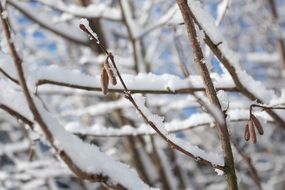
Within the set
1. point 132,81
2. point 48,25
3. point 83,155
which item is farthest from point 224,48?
point 48,25

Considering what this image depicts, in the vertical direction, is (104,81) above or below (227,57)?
below

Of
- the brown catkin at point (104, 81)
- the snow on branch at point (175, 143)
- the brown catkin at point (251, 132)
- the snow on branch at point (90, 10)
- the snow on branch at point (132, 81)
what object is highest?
the snow on branch at point (90, 10)

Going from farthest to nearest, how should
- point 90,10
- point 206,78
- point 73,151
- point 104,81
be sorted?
point 90,10
point 104,81
point 206,78
point 73,151

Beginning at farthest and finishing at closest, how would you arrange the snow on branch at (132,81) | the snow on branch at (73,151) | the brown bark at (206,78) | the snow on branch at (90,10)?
the snow on branch at (90,10) → the snow on branch at (132,81) → the brown bark at (206,78) → the snow on branch at (73,151)

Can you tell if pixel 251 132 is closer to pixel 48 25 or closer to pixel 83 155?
pixel 83 155

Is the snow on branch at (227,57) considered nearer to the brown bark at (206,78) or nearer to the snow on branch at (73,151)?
the brown bark at (206,78)

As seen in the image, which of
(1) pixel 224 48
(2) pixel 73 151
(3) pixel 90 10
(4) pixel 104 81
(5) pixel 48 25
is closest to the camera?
(2) pixel 73 151

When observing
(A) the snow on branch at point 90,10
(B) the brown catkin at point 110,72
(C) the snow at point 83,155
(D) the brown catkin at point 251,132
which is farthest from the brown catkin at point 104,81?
(A) the snow on branch at point 90,10

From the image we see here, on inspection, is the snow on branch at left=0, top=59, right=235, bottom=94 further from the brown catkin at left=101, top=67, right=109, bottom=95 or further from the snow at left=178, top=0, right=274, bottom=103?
the brown catkin at left=101, top=67, right=109, bottom=95

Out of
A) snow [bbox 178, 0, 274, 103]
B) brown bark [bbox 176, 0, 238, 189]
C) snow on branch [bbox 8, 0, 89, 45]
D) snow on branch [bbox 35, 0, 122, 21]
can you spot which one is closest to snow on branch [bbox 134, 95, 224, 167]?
brown bark [bbox 176, 0, 238, 189]

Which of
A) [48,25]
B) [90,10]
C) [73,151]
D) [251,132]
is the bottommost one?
[73,151]

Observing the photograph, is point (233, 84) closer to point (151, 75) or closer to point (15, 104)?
point (151, 75)
